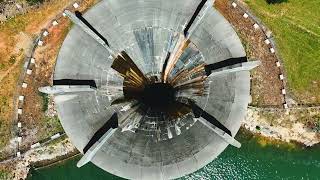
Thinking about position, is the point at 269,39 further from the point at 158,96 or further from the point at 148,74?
the point at 148,74

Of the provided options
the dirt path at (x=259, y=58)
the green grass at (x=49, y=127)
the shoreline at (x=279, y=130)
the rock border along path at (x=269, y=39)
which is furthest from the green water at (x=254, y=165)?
the rock border along path at (x=269, y=39)

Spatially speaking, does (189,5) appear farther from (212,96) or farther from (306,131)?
(306,131)

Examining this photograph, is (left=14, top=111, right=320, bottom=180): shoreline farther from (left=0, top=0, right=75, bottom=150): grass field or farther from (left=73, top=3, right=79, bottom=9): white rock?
(left=73, top=3, right=79, bottom=9): white rock

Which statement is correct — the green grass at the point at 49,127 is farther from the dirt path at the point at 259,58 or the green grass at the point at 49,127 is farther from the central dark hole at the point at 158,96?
the dirt path at the point at 259,58

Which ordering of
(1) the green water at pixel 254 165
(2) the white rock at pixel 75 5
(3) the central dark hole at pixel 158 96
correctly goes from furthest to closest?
1. (1) the green water at pixel 254 165
2. (3) the central dark hole at pixel 158 96
3. (2) the white rock at pixel 75 5

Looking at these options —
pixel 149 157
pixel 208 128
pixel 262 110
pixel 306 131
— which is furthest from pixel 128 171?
pixel 306 131

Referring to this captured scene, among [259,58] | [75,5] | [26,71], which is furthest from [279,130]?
[26,71]

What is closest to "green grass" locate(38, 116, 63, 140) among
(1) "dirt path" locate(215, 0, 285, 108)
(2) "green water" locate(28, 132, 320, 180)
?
(2) "green water" locate(28, 132, 320, 180)
